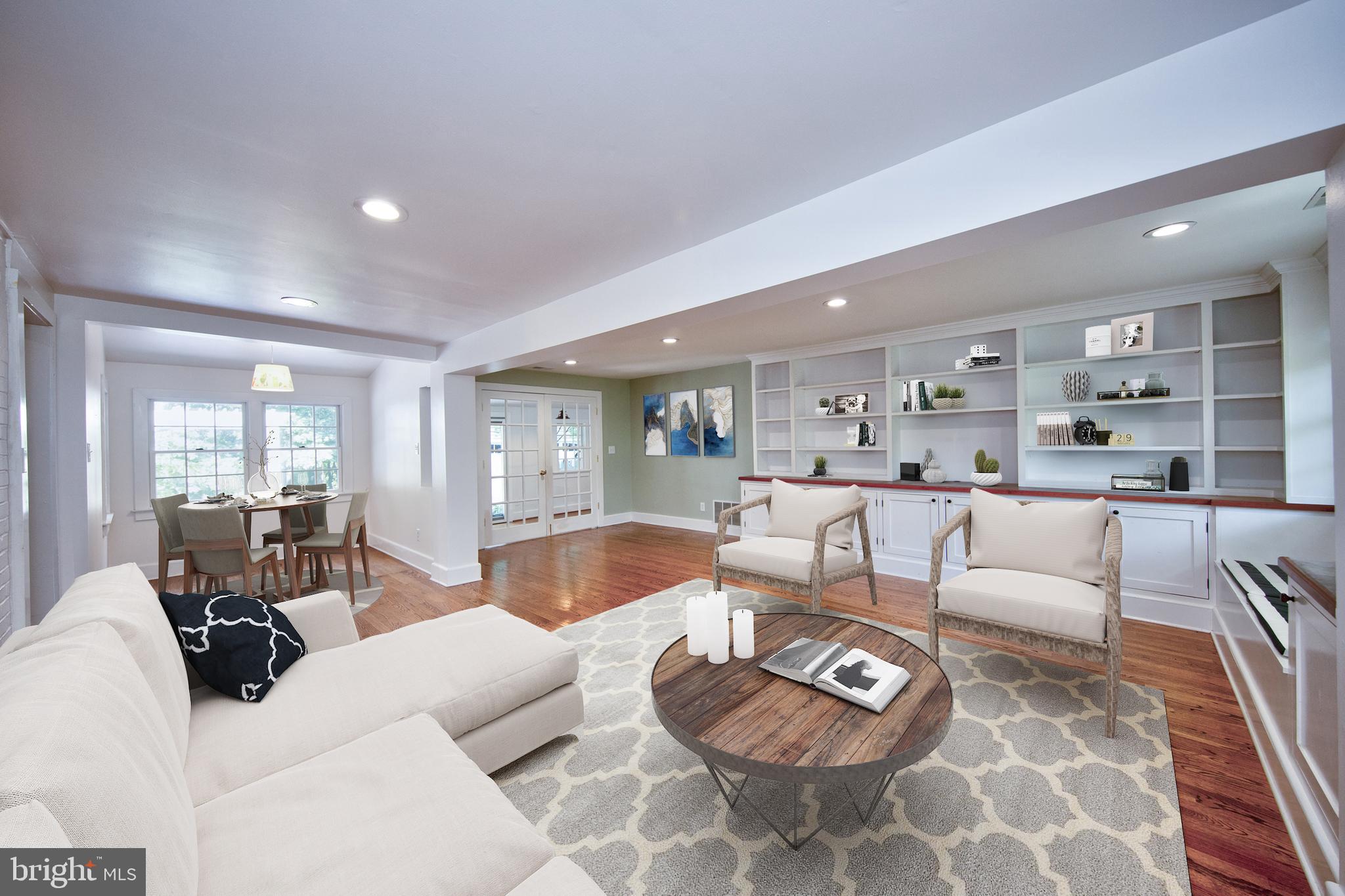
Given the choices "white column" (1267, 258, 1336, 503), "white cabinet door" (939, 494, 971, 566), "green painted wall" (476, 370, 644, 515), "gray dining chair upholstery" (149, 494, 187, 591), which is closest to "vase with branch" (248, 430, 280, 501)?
"gray dining chair upholstery" (149, 494, 187, 591)

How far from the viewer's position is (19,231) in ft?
7.12

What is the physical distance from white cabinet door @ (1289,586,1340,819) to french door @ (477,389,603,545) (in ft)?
Result: 20.6

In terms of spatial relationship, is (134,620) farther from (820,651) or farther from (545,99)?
(820,651)

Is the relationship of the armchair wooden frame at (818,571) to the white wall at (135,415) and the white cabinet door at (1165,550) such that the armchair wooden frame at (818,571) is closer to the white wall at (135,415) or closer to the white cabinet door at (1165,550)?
the white cabinet door at (1165,550)

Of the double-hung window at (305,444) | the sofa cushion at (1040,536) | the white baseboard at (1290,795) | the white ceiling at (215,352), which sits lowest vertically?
the white baseboard at (1290,795)

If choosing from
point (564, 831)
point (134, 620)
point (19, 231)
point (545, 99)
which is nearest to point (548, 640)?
point (564, 831)

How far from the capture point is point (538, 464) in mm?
6820

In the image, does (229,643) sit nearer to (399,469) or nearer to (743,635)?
(743,635)

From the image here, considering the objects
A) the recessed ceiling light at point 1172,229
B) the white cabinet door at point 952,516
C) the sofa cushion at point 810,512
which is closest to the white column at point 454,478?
the sofa cushion at point 810,512

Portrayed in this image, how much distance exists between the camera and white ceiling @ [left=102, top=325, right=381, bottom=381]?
13.9 feet

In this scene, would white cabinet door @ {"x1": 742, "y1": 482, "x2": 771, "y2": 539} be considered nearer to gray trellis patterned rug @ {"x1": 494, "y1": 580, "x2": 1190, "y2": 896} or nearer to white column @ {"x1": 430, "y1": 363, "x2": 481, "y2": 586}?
white column @ {"x1": 430, "y1": 363, "x2": 481, "y2": 586}

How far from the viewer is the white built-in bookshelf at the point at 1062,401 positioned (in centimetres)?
336

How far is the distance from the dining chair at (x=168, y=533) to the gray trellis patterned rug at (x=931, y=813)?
3.67 m

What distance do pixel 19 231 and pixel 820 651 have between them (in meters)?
3.78
